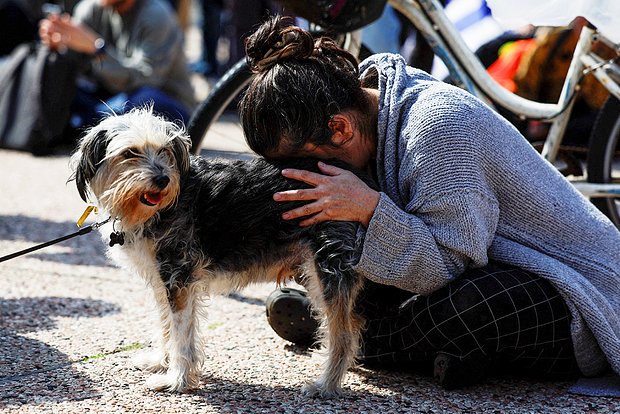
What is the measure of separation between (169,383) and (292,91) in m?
1.18

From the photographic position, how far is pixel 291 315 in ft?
12.8

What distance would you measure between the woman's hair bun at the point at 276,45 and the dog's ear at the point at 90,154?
0.63 metres

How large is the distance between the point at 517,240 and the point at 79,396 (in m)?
1.77

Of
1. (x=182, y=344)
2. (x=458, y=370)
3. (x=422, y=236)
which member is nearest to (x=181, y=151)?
(x=182, y=344)

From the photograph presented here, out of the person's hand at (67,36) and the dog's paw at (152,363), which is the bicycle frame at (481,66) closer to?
the dog's paw at (152,363)

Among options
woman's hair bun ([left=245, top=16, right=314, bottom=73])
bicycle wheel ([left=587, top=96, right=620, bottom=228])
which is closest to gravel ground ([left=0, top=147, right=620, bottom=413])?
woman's hair bun ([left=245, top=16, right=314, bottom=73])

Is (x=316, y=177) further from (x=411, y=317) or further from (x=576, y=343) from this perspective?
(x=576, y=343)

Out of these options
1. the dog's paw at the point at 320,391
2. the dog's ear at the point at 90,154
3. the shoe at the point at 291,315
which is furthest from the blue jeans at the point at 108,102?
the dog's paw at the point at 320,391

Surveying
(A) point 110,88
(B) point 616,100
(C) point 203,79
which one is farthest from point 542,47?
(C) point 203,79

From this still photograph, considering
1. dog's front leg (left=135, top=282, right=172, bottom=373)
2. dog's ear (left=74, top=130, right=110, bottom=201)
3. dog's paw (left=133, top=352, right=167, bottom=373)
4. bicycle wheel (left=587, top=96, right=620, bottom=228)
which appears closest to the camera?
dog's ear (left=74, top=130, right=110, bottom=201)

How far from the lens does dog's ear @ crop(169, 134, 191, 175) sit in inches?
133

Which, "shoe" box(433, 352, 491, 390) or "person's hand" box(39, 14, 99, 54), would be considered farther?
"person's hand" box(39, 14, 99, 54)

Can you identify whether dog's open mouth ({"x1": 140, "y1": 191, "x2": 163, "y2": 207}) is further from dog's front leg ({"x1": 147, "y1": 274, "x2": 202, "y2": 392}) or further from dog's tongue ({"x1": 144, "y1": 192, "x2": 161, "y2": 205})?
dog's front leg ({"x1": 147, "y1": 274, "x2": 202, "y2": 392})

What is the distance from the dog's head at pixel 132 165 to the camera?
3256 millimetres
